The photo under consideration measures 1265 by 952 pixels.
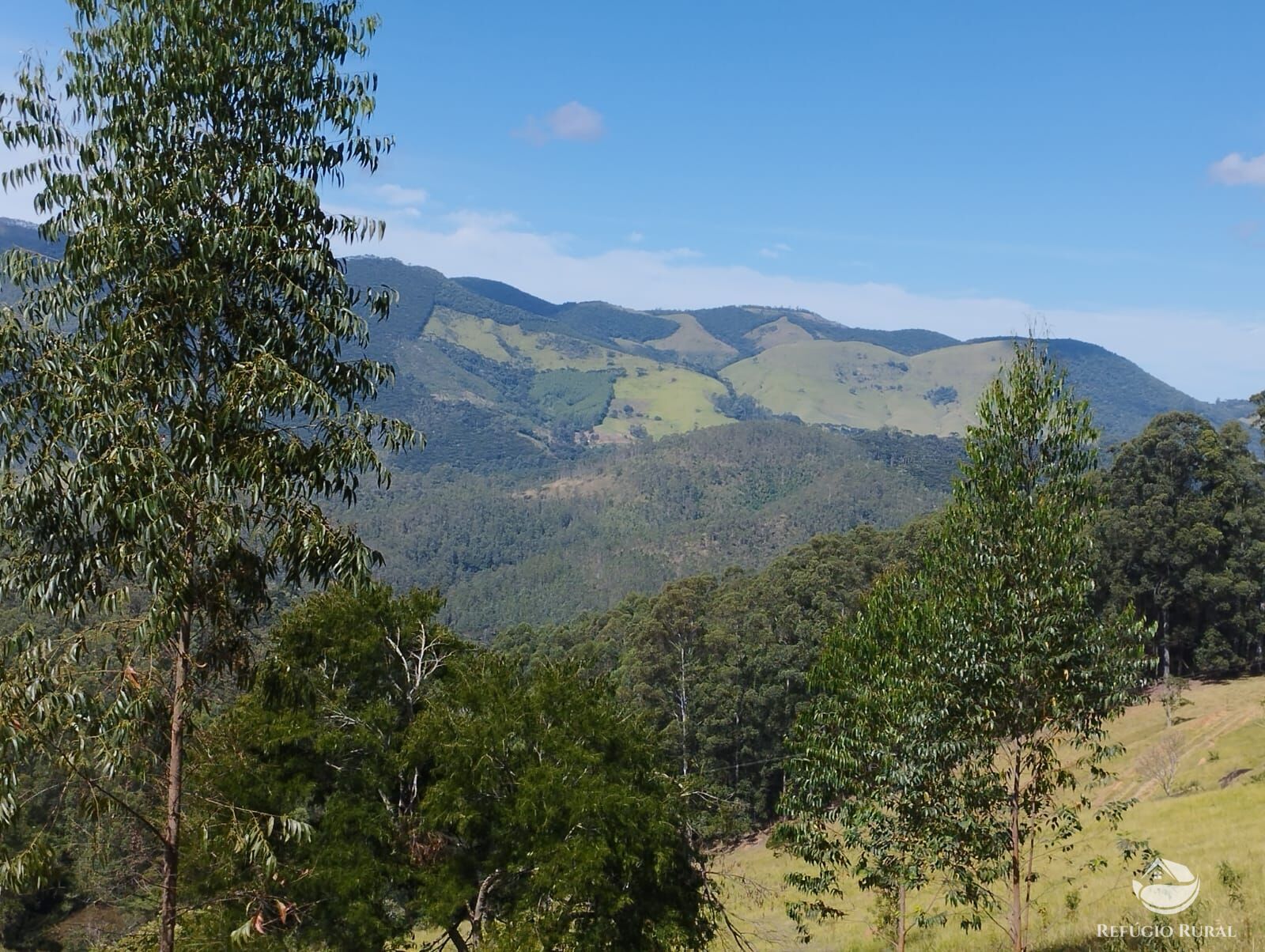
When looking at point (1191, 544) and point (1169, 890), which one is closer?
point (1169, 890)

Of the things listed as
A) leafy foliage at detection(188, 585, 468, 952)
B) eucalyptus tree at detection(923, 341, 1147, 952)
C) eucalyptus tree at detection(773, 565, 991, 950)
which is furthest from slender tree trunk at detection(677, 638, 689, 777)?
eucalyptus tree at detection(923, 341, 1147, 952)

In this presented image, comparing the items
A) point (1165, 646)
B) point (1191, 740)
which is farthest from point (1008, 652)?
point (1165, 646)

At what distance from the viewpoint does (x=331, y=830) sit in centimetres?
1712

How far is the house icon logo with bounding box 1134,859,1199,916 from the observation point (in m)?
17.6

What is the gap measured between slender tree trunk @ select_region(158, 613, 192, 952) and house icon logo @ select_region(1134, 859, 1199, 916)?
16.1 m

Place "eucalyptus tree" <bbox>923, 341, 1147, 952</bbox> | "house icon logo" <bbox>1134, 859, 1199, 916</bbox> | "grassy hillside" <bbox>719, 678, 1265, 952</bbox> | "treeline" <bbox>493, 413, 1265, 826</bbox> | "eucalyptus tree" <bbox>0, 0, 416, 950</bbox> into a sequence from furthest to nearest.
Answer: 1. "treeline" <bbox>493, 413, 1265, 826</bbox>
2. "grassy hillside" <bbox>719, 678, 1265, 952</bbox>
3. "house icon logo" <bbox>1134, 859, 1199, 916</bbox>
4. "eucalyptus tree" <bbox>923, 341, 1147, 952</bbox>
5. "eucalyptus tree" <bbox>0, 0, 416, 950</bbox>

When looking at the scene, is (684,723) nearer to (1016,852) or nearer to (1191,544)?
(1191,544)

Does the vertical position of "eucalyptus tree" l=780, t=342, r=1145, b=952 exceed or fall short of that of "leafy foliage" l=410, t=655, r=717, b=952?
it exceeds it

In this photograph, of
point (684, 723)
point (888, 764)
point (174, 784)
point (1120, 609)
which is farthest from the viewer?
point (684, 723)

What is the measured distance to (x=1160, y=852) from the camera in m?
22.4

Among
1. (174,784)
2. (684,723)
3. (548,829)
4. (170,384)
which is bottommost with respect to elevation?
(684,723)

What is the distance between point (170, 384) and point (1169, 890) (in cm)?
1948

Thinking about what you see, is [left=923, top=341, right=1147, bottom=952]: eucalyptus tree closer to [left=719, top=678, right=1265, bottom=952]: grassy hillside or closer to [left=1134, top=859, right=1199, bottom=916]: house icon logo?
[left=719, top=678, right=1265, bottom=952]: grassy hillside

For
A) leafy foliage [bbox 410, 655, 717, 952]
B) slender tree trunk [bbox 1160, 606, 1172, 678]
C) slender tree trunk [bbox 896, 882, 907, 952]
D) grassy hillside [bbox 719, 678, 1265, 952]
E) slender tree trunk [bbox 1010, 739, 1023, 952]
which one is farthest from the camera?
slender tree trunk [bbox 1160, 606, 1172, 678]
